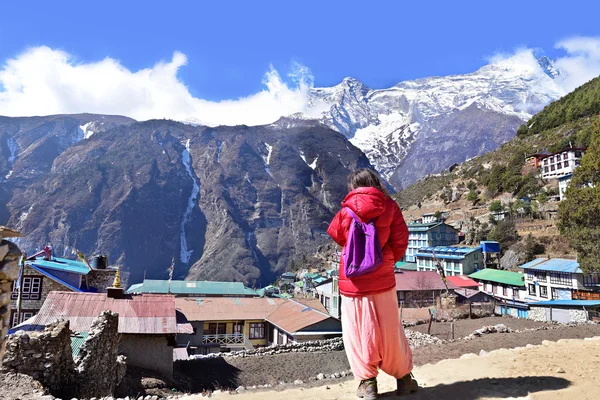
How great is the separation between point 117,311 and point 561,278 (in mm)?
38119

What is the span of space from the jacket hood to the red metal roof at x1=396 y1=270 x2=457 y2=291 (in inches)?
1440

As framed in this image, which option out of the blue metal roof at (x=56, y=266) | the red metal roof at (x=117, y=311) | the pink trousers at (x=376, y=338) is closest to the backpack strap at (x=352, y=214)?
the pink trousers at (x=376, y=338)

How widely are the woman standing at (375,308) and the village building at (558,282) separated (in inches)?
1460

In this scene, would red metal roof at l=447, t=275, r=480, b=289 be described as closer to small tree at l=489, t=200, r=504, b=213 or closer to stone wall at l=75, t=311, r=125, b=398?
small tree at l=489, t=200, r=504, b=213

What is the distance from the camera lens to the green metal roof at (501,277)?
4298cm

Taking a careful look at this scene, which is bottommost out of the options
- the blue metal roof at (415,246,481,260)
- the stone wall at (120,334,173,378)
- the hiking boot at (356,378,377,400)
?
the stone wall at (120,334,173,378)

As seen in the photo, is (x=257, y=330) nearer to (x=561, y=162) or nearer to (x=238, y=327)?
(x=238, y=327)

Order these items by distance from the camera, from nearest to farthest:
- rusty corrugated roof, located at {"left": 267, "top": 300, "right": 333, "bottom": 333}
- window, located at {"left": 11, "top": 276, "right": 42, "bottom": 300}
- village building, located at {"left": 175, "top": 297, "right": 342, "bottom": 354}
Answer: rusty corrugated roof, located at {"left": 267, "top": 300, "right": 333, "bottom": 333} → window, located at {"left": 11, "top": 276, "right": 42, "bottom": 300} → village building, located at {"left": 175, "top": 297, "right": 342, "bottom": 354}

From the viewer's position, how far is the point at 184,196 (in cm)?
15125

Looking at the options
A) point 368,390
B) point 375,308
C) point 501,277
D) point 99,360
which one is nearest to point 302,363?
point 99,360

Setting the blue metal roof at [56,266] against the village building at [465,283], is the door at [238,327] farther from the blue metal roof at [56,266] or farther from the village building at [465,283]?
the village building at [465,283]

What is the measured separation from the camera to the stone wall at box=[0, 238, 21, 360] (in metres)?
4.21

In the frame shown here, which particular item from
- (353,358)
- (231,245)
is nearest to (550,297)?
(353,358)

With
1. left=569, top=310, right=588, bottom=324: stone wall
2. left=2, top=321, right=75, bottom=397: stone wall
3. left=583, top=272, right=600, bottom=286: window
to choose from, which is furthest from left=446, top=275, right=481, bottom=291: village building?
left=2, top=321, right=75, bottom=397: stone wall
